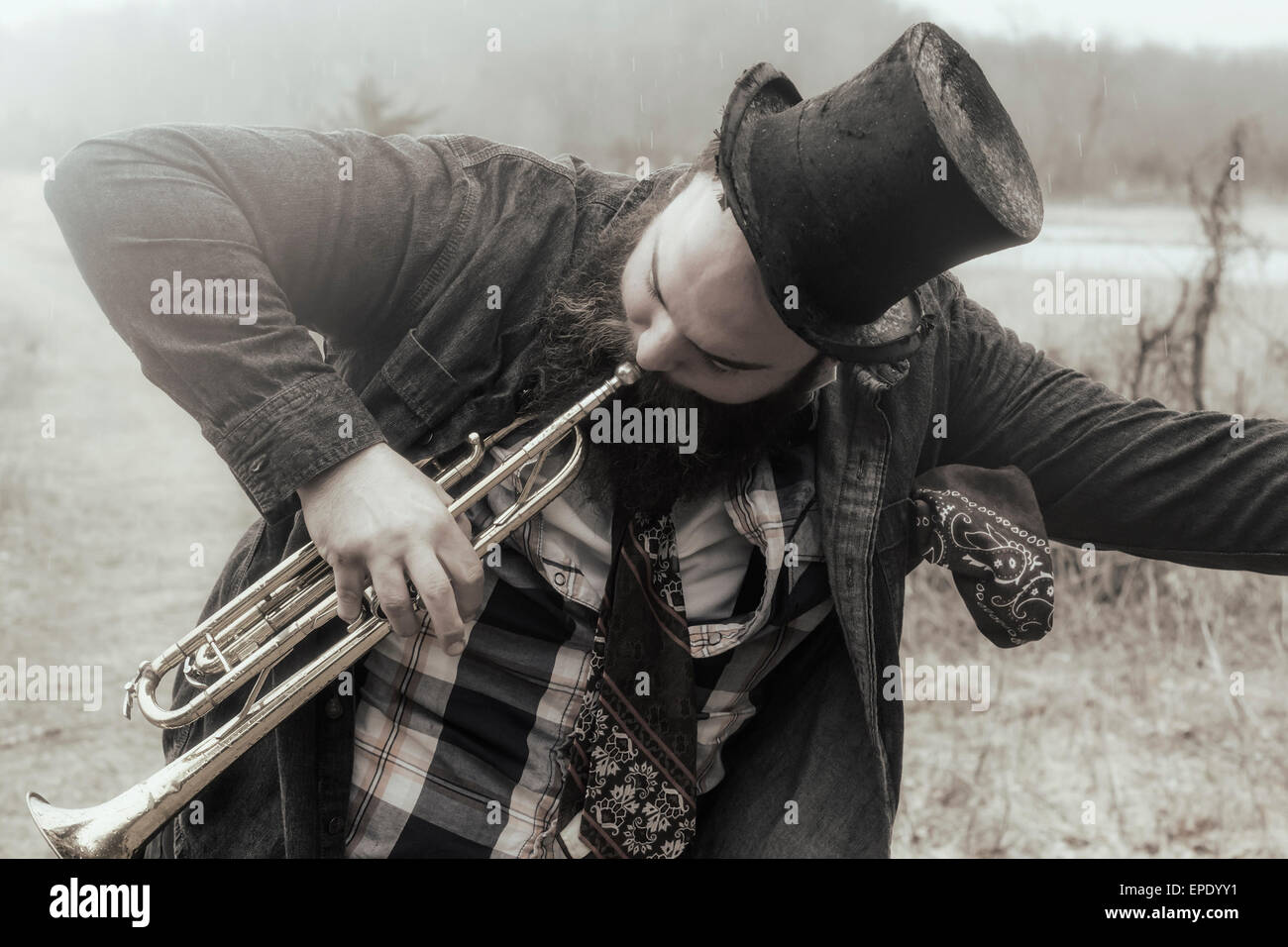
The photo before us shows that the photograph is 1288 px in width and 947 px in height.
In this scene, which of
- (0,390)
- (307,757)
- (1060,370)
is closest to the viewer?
(307,757)

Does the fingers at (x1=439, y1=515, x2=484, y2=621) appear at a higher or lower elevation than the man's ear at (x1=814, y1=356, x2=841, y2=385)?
lower

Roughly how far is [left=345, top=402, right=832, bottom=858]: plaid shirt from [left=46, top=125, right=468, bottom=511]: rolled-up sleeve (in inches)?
18.9

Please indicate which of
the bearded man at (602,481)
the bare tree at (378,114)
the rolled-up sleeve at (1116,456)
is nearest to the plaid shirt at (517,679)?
the bearded man at (602,481)

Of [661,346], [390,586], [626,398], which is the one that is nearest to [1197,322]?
[626,398]

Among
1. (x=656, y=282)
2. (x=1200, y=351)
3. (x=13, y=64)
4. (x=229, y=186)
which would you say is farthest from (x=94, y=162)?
(x=13, y=64)

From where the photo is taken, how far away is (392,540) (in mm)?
1682

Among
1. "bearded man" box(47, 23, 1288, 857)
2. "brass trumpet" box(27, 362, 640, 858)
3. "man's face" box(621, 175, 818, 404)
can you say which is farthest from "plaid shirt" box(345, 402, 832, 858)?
"man's face" box(621, 175, 818, 404)

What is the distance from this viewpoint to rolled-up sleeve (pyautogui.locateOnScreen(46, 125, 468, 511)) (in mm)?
1710

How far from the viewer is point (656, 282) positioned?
6.18 feet

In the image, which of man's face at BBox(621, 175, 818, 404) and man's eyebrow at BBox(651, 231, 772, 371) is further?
man's eyebrow at BBox(651, 231, 772, 371)

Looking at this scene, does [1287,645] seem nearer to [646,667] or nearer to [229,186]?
[646,667]

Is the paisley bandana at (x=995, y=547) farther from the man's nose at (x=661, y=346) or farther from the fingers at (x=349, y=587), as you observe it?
the fingers at (x=349, y=587)

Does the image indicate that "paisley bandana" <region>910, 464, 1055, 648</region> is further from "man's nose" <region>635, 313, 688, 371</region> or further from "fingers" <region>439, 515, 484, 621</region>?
"fingers" <region>439, 515, 484, 621</region>
